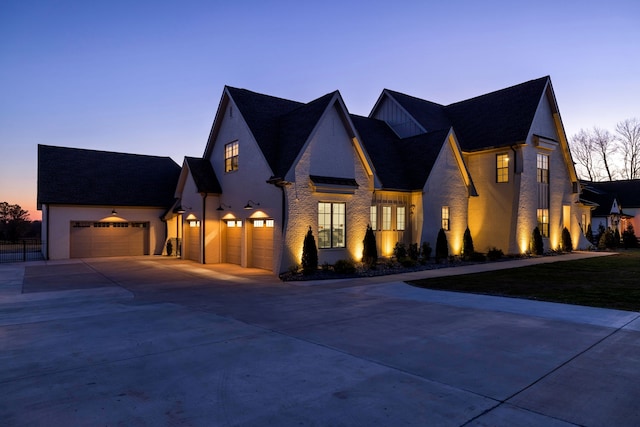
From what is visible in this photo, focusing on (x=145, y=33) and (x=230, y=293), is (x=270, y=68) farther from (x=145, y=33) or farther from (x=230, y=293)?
(x=230, y=293)

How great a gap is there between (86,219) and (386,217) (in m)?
18.4

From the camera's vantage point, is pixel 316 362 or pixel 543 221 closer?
pixel 316 362

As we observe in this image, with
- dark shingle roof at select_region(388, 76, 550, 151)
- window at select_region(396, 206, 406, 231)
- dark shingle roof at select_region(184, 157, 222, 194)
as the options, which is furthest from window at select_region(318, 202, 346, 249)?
dark shingle roof at select_region(388, 76, 550, 151)

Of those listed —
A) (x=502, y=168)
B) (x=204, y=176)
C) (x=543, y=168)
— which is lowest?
(x=204, y=176)

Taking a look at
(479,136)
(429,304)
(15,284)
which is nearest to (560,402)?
(429,304)

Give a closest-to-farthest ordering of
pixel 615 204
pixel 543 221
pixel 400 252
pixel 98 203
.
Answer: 1. pixel 400 252
2. pixel 98 203
3. pixel 543 221
4. pixel 615 204

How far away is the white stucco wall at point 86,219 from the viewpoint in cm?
2284

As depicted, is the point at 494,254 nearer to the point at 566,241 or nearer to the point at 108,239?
the point at 566,241

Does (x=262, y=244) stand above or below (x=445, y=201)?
below

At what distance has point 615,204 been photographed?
34719mm

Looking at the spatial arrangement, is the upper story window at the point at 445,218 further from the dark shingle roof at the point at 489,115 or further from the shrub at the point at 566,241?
the shrub at the point at 566,241

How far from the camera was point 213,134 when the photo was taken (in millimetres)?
20875

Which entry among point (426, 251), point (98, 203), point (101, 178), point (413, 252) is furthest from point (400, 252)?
→ point (101, 178)

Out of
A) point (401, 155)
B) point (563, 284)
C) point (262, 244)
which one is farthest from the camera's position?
point (401, 155)
